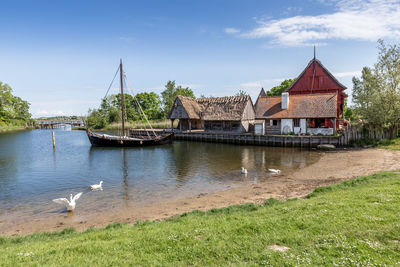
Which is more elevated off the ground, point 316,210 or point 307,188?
point 316,210

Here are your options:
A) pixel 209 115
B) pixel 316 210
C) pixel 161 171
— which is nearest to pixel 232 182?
pixel 161 171

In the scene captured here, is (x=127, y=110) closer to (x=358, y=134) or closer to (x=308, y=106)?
(x=308, y=106)

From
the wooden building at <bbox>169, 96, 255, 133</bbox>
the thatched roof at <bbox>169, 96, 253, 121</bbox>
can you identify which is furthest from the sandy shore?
the thatched roof at <bbox>169, 96, 253, 121</bbox>

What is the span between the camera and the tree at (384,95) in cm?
2603

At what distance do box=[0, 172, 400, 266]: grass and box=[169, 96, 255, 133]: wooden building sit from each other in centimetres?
3259

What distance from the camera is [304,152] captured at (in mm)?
28219

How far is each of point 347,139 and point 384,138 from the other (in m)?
3.63

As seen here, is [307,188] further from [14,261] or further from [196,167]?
[14,261]

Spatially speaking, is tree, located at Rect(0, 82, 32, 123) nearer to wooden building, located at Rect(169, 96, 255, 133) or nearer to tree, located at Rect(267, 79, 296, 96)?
wooden building, located at Rect(169, 96, 255, 133)

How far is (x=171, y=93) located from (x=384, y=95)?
5655 cm

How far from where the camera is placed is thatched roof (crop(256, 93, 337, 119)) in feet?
108

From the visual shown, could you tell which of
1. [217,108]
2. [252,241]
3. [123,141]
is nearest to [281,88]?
[217,108]

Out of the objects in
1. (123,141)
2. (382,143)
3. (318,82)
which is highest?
(318,82)

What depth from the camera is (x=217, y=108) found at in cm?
4291
